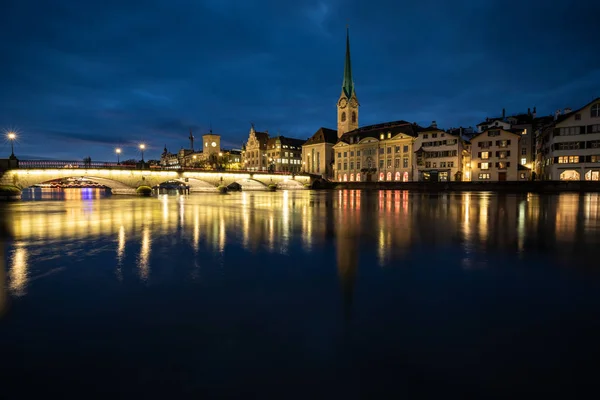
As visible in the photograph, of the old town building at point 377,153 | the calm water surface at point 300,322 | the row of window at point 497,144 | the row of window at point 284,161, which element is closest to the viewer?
the calm water surface at point 300,322

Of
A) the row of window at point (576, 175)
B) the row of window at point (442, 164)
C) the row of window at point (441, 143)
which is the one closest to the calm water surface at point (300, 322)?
the row of window at point (576, 175)

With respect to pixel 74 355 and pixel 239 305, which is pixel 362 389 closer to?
pixel 239 305

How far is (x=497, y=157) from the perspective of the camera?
2781 inches

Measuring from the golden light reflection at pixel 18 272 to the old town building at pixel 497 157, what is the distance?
80.0m

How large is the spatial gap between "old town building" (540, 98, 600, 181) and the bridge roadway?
6233cm

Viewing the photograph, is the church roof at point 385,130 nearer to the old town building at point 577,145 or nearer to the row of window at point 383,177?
the row of window at point 383,177

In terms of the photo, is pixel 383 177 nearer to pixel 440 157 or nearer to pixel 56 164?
pixel 440 157

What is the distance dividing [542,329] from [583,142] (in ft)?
242

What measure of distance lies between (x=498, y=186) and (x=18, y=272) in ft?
235

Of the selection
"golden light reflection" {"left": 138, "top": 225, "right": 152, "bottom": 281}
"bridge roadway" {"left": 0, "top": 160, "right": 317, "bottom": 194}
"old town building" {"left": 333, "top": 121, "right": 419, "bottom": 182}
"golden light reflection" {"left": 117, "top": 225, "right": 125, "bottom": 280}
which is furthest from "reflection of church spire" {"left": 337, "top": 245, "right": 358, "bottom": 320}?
"old town building" {"left": 333, "top": 121, "right": 419, "bottom": 182}

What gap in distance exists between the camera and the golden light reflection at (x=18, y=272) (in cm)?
694

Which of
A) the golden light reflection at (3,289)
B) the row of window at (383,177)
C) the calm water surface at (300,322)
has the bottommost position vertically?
the calm water surface at (300,322)

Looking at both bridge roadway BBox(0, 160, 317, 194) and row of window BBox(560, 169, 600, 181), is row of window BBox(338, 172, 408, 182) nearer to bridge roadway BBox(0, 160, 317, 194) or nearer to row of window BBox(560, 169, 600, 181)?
bridge roadway BBox(0, 160, 317, 194)

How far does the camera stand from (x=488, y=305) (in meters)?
5.82
